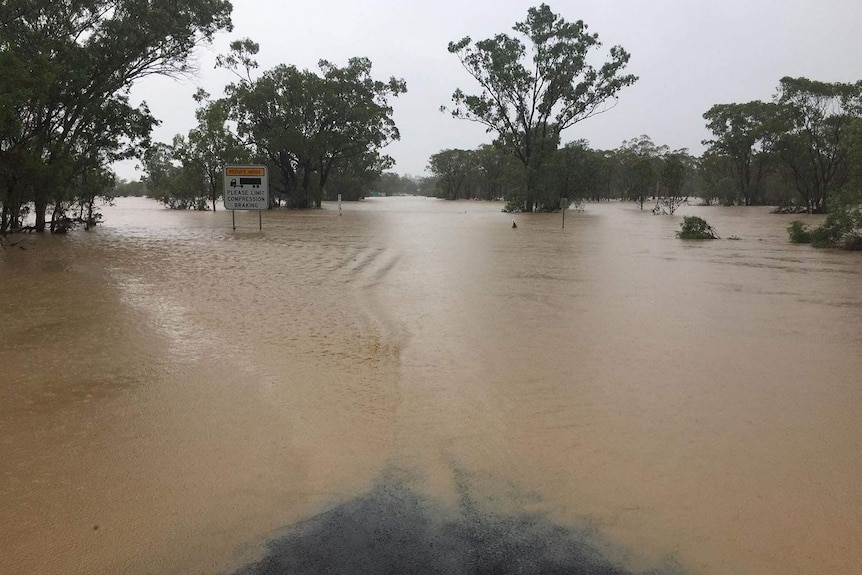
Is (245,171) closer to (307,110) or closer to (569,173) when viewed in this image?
(307,110)

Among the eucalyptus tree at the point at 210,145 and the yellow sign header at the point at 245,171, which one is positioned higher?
the eucalyptus tree at the point at 210,145

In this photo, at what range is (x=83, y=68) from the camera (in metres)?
17.4

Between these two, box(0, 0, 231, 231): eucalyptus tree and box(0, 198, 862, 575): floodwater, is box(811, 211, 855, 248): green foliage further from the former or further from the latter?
box(0, 0, 231, 231): eucalyptus tree

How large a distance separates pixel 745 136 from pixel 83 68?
5877 cm

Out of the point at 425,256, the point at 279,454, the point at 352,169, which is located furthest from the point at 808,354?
the point at 352,169

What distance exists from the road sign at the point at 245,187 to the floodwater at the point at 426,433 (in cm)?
1226

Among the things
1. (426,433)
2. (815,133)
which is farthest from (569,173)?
(426,433)

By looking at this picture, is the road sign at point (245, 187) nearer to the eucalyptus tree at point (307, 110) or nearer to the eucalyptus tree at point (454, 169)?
the eucalyptus tree at point (307, 110)

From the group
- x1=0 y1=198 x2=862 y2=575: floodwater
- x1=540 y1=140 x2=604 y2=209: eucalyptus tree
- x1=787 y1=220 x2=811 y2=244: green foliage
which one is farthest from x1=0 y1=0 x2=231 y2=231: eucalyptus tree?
x1=540 y1=140 x2=604 y2=209: eucalyptus tree

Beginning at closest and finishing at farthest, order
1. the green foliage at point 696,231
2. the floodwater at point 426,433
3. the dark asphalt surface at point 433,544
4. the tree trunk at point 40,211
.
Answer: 1. the dark asphalt surface at point 433,544
2. the floodwater at point 426,433
3. the tree trunk at point 40,211
4. the green foliage at point 696,231

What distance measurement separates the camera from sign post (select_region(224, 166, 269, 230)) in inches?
792

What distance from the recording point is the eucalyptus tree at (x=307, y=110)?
38.5 meters

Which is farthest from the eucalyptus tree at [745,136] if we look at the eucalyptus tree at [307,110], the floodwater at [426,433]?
the floodwater at [426,433]

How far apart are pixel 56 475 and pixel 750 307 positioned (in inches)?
325
